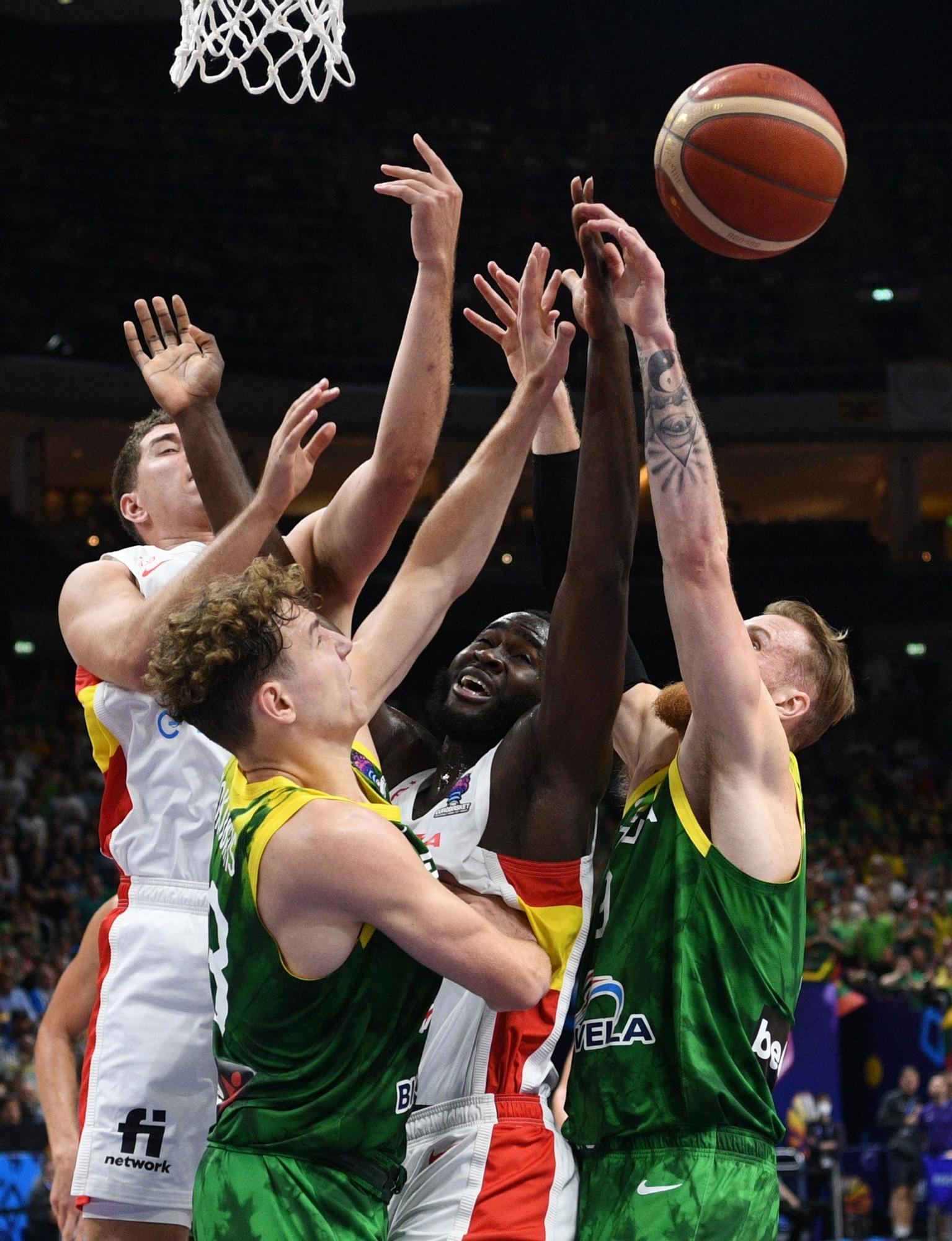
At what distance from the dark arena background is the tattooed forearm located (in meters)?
13.6

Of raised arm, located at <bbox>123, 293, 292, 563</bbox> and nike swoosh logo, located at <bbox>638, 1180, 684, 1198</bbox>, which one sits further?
raised arm, located at <bbox>123, 293, 292, 563</bbox>

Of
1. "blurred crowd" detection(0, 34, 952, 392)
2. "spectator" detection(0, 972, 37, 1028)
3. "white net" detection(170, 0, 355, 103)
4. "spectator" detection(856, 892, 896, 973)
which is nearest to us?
"white net" detection(170, 0, 355, 103)

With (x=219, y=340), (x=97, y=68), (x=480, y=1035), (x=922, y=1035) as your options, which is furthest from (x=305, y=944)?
(x=97, y=68)

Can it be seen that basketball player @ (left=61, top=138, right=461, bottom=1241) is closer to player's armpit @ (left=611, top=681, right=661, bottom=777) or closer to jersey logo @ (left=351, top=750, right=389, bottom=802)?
jersey logo @ (left=351, top=750, right=389, bottom=802)

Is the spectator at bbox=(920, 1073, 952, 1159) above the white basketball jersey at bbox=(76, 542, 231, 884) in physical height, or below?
below

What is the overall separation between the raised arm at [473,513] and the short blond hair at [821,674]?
2.31 ft

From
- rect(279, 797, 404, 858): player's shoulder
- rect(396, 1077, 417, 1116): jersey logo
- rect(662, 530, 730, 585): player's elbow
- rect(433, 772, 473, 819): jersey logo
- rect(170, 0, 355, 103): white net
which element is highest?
rect(170, 0, 355, 103): white net

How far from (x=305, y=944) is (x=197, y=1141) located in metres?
1.03

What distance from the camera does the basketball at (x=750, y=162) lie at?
361cm

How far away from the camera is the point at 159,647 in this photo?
2807mm

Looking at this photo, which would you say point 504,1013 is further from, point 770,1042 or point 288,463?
point 288,463

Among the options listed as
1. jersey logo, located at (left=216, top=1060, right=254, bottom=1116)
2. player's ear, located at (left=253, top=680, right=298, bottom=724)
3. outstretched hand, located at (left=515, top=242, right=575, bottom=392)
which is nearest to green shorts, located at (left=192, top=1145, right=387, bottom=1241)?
jersey logo, located at (left=216, top=1060, right=254, bottom=1116)

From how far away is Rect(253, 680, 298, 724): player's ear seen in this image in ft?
8.87

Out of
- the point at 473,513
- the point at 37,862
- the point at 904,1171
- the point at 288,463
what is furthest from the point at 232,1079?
the point at 37,862
